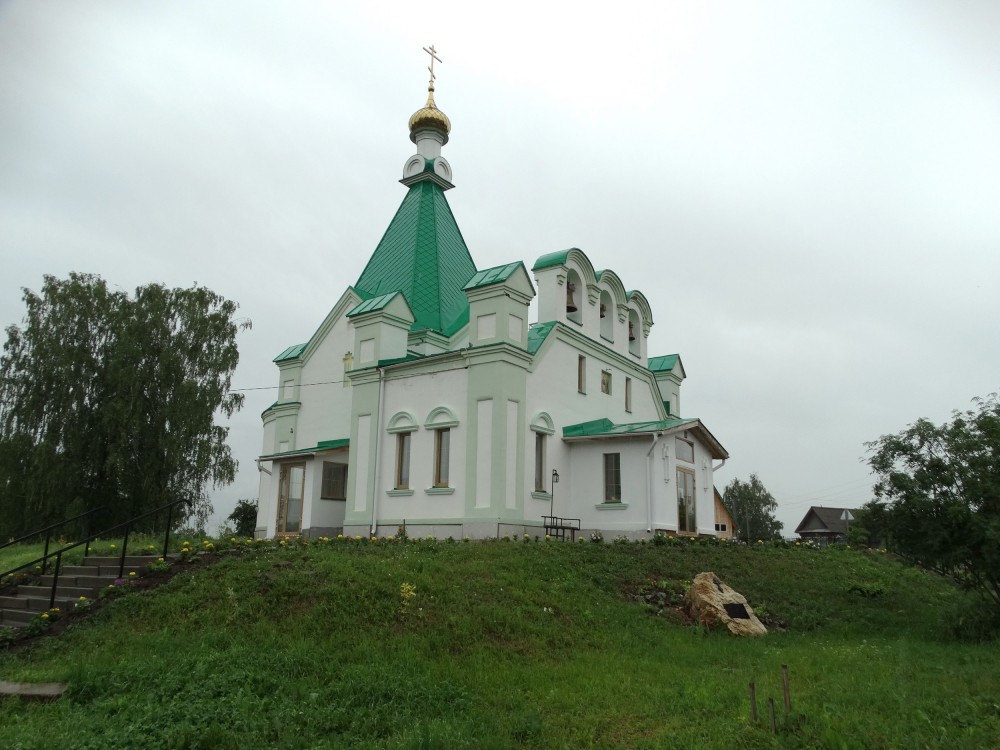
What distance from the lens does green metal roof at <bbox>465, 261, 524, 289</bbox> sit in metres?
16.9

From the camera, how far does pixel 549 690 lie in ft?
24.9

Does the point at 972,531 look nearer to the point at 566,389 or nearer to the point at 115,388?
the point at 566,389

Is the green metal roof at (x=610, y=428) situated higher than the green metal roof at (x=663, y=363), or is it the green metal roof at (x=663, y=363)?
the green metal roof at (x=663, y=363)

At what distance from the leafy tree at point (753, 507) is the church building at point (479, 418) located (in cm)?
4316

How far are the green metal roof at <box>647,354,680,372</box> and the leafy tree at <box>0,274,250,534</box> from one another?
49.5ft

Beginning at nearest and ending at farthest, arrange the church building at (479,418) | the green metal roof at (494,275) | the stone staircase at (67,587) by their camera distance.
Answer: the stone staircase at (67,587) < the church building at (479,418) < the green metal roof at (494,275)

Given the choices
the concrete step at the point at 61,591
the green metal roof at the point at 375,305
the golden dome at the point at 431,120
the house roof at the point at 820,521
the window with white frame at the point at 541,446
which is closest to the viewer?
the concrete step at the point at 61,591

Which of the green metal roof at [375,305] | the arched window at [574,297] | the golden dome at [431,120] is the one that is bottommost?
the green metal roof at [375,305]

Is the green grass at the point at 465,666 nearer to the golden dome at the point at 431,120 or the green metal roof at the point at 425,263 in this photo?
the green metal roof at the point at 425,263

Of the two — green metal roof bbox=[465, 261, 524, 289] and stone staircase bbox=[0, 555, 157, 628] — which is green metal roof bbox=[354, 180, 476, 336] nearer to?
green metal roof bbox=[465, 261, 524, 289]

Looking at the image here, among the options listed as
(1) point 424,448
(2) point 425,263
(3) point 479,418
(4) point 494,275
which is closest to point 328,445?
(1) point 424,448

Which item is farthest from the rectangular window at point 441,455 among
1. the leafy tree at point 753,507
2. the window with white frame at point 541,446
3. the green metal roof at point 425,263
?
the leafy tree at point 753,507

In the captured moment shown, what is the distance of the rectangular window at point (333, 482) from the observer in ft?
63.6

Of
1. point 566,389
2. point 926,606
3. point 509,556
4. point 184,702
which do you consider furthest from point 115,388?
point 926,606
